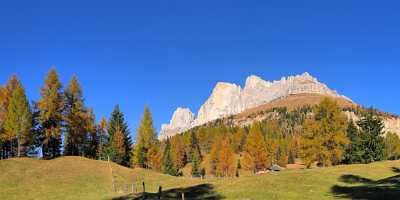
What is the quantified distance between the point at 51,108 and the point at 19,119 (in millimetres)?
6272

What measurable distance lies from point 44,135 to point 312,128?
54758mm

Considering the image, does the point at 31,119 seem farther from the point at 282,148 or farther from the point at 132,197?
the point at 282,148

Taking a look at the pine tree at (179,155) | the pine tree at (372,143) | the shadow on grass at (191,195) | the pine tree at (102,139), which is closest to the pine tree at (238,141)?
the pine tree at (179,155)

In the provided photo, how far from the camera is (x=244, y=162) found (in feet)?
371

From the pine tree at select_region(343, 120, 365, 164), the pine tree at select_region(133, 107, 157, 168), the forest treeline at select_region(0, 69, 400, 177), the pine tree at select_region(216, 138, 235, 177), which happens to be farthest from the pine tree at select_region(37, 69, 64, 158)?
the pine tree at select_region(343, 120, 365, 164)

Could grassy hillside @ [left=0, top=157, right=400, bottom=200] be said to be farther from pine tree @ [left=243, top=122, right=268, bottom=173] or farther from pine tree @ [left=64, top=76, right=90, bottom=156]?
pine tree @ [left=243, top=122, right=268, bottom=173]

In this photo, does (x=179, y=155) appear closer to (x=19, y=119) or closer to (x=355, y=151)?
(x=355, y=151)

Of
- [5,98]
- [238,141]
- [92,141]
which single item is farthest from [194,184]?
[238,141]

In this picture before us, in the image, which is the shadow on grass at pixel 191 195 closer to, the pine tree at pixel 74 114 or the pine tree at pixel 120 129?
the pine tree at pixel 74 114

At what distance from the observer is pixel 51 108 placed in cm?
8281

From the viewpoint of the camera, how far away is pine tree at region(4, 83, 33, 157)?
8012 centimetres

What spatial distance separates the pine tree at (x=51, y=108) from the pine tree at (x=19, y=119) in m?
2.73

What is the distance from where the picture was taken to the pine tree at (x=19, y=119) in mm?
80125

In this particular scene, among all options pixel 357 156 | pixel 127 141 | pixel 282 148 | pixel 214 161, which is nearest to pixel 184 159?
pixel 214 161
